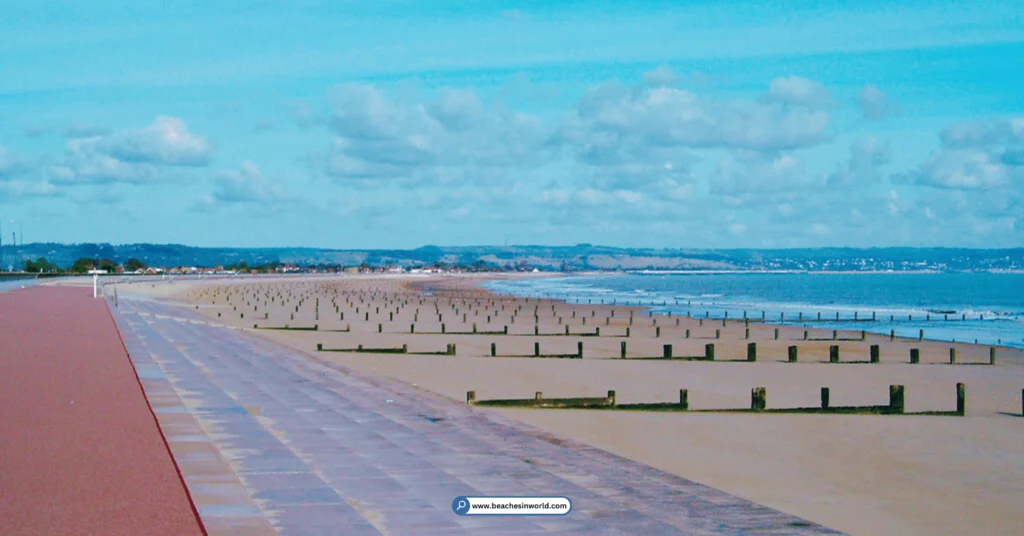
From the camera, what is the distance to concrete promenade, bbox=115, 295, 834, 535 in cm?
716

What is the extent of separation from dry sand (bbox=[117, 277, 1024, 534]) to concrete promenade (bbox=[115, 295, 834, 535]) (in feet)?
4.72

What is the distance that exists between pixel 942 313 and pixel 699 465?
59.6m

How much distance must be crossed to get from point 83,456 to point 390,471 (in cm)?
300

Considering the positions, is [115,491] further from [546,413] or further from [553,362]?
[553,362]

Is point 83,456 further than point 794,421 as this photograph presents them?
No

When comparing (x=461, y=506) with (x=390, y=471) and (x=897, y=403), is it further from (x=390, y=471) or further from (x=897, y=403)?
(x=897, y=403)

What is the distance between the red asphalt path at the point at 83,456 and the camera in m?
7.03

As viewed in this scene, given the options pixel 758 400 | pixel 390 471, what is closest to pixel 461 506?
pixel 390 471

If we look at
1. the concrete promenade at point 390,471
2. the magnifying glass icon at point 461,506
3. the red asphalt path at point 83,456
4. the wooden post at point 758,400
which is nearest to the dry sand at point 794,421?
the wooden post at point 758,400

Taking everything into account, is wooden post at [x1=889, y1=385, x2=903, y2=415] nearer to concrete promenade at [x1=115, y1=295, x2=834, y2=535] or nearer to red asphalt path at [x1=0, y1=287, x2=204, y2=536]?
concrete promenade at [x1=115, y1=295, x2=834, y2=535]

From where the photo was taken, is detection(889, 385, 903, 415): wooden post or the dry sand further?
detection(889, 385, 903, 415): wooden post

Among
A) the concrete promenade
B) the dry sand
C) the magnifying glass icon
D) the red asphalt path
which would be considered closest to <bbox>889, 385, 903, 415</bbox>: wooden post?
the dry sand

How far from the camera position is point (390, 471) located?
8.78 meters

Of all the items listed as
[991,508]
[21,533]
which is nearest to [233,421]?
[21,533]
